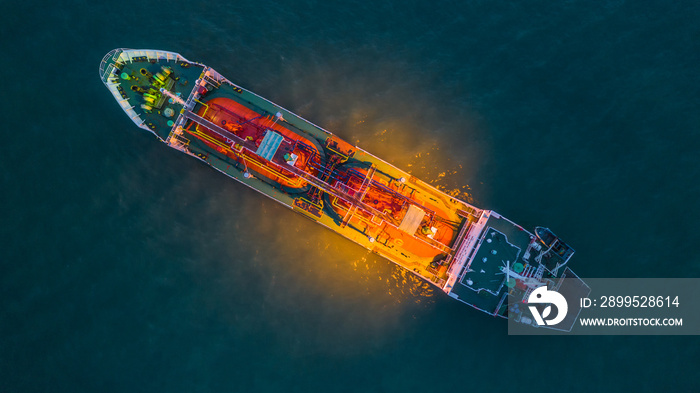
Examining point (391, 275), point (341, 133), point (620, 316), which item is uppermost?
point (341, 133)

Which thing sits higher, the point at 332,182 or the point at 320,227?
the point at 332,182

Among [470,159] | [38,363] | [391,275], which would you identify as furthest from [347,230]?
[38,363]

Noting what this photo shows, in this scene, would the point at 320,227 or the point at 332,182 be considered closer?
the point at 332,182

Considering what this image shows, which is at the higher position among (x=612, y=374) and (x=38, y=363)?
(x=612, y=374)

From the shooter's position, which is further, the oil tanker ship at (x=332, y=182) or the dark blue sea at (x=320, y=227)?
the dark blue sea at (x=320, y=227)

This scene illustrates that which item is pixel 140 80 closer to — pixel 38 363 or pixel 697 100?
pixel 38 363
